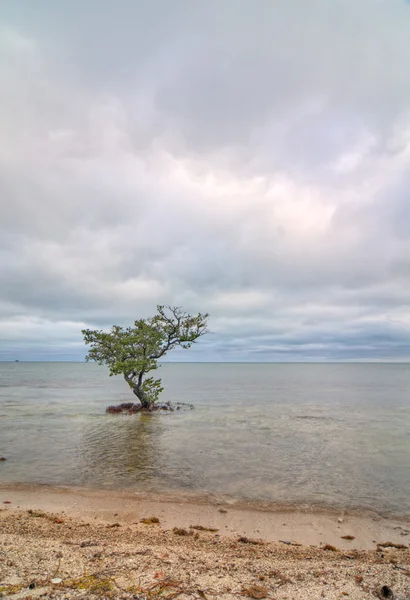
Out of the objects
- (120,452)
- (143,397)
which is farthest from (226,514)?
(143,397)

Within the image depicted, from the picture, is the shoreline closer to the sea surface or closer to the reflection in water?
the sea surface

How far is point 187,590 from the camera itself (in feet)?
17.6

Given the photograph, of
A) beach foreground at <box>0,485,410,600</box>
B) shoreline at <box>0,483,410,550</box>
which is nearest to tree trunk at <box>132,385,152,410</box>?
shoreline at <box>0,483,410,550</box>

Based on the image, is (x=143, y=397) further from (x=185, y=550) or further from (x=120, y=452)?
(x=185, y=550)

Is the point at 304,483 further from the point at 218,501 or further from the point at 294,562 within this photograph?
the point at 294,562

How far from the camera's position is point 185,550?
7273mm

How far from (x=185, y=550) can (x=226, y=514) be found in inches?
142

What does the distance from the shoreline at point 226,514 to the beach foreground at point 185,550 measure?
31mm

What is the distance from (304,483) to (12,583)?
11.2m

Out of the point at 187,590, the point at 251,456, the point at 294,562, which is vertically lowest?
the point at 251,456

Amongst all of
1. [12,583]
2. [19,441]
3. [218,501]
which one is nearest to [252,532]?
[218,501]

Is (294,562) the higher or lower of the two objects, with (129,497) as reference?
higher

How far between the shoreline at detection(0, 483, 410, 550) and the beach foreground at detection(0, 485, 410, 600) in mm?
31

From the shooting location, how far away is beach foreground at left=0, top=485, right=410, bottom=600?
548 centimetres
